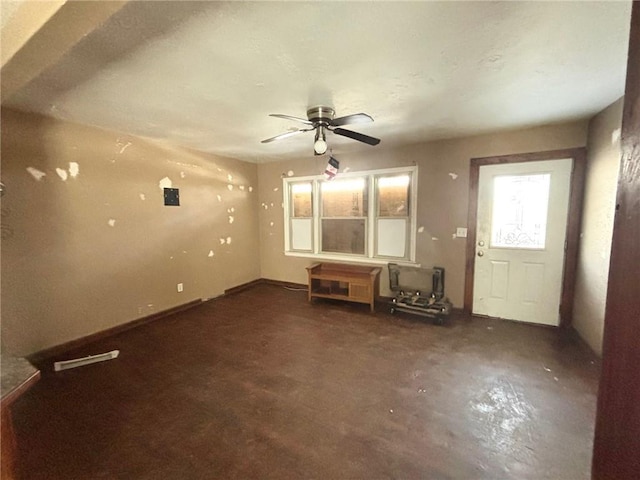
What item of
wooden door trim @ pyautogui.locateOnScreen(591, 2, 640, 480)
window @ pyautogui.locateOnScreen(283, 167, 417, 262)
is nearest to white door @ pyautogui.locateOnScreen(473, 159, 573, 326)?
window @ pyautogui.locateOnScreen(283, 167, 417, 262)

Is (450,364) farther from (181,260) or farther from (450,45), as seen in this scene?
(181,260)

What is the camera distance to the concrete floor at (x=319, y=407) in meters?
1.50

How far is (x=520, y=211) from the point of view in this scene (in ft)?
10.6

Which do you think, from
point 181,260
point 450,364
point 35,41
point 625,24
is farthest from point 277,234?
point 625,24

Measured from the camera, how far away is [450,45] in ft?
5.13

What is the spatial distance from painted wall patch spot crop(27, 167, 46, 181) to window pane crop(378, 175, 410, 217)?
3.94 meters

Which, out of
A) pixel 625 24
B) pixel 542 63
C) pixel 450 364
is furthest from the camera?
pixel 450 364

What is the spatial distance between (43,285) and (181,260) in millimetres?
1434

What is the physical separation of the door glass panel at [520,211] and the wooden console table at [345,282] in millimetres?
1662

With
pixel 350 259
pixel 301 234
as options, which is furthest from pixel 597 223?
pixel 301 234

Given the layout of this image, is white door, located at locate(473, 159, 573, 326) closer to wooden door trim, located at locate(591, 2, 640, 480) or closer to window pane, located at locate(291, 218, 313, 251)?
window pane, located at locate(291, 218, 313, 251)

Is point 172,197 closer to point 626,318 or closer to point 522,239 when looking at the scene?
point 626,318

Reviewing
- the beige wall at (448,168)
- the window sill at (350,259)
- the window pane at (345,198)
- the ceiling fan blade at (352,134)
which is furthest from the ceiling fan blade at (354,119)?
the window sill at (350,259)

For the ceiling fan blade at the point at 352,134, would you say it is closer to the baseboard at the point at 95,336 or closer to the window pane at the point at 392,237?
the window pane at the point at 392,237
